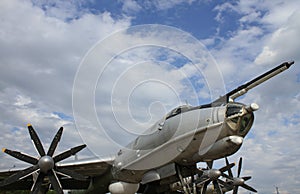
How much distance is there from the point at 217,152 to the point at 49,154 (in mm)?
8928

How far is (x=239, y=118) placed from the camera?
1067 cm

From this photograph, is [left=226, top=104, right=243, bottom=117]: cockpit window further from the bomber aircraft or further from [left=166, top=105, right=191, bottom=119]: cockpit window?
[left=166, top=105, right=191, bottom=119]: cockpit window

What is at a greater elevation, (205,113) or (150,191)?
(205,113)

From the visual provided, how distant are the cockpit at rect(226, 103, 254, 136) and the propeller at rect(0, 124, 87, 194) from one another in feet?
26.7

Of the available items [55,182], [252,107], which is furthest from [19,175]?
[252,107]

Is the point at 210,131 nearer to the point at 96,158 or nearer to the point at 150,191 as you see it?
the point at 150,191

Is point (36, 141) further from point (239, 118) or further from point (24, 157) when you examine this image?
point (239, 118)

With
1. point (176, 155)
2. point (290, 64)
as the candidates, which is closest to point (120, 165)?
point (176, 155)

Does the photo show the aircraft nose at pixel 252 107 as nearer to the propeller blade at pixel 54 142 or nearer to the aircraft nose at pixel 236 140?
the aircraft nose at pixel 236 140

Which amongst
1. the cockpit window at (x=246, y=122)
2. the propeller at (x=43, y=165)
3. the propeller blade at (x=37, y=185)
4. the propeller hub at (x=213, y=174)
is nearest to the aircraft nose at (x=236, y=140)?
the cockpit window at (x=246, y=122)

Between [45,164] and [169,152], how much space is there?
6489 millimetres

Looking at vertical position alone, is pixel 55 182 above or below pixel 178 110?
below

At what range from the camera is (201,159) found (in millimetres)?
12453

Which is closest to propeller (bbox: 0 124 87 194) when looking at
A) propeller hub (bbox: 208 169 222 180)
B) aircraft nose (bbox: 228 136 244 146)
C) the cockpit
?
aircraft nose (bbox: 228 136 244 146)
